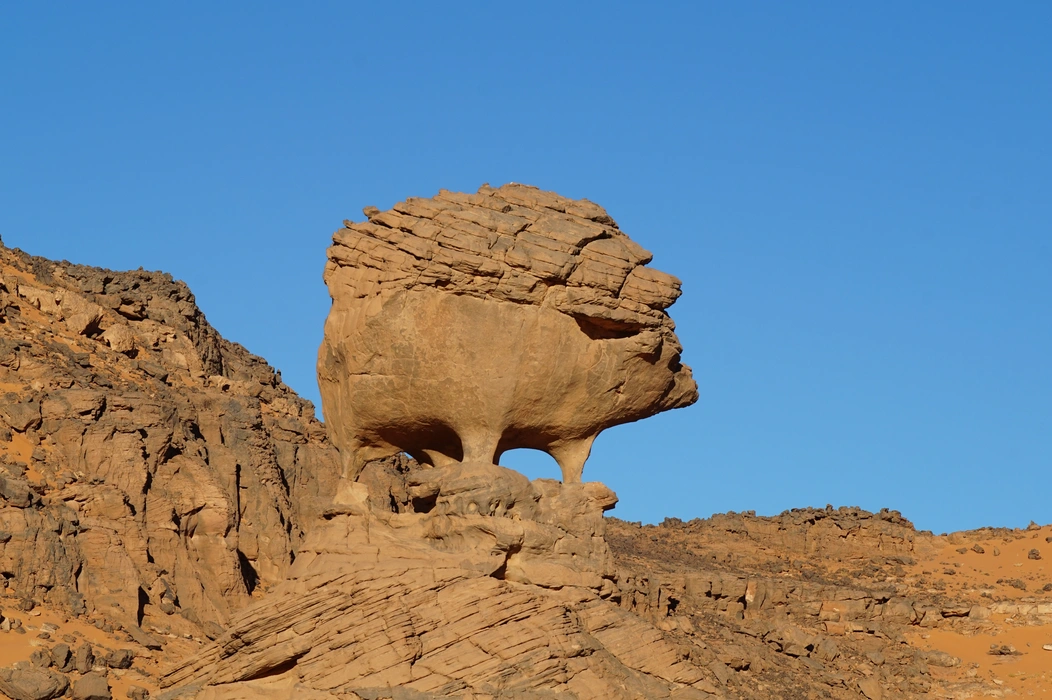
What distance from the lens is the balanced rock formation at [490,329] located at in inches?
1128

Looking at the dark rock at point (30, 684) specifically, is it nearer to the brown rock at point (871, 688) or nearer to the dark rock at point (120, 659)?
the dark rock at point (120, 659)

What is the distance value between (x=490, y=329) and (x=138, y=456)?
54.8 feet

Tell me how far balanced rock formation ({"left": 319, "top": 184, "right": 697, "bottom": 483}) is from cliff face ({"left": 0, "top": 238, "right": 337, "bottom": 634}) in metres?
10.1

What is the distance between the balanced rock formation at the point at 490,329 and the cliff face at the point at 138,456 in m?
10.1

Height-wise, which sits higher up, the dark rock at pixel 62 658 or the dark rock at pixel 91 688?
the dark rock at pixel 62 658

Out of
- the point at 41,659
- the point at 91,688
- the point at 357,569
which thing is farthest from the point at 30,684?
the point at 357,569

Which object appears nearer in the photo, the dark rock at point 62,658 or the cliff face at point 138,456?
the dark rock at point 62,658

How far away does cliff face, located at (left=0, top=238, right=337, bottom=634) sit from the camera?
38.5m

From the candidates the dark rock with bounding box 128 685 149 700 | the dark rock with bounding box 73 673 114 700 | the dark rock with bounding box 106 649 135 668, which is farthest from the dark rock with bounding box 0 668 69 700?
the dark rock with bounding box 106 649 135 668

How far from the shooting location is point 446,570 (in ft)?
87.9

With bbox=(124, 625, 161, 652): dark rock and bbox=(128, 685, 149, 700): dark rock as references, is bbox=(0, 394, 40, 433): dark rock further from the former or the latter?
bbox=(128, 685, 149, 700): dark rock

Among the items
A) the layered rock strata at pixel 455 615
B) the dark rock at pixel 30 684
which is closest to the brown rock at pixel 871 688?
the layered rock strata at pixel 455 615

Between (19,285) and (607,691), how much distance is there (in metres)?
28.5

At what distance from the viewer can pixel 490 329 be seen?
1128 inches
